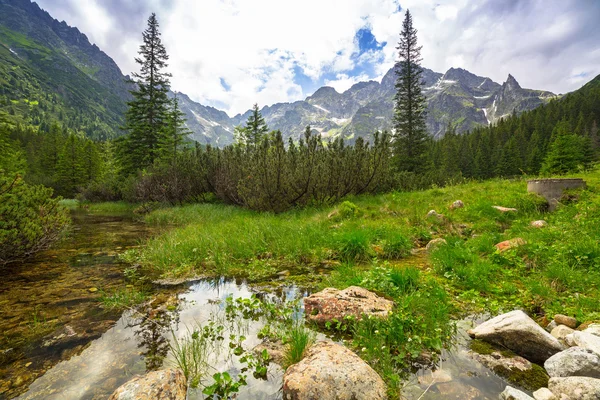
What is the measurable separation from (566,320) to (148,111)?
3580 centimetres

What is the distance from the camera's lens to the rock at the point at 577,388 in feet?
6.93

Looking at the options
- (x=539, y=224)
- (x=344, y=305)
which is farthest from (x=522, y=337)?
(x=539, y=224)

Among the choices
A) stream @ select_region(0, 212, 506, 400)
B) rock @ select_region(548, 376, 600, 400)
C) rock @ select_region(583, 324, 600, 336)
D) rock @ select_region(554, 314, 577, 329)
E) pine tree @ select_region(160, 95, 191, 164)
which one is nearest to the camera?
rock @ select_region(548, 376, 600, 400)

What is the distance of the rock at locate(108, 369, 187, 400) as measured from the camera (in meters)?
2.30

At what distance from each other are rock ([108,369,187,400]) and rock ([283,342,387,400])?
1.02 meters

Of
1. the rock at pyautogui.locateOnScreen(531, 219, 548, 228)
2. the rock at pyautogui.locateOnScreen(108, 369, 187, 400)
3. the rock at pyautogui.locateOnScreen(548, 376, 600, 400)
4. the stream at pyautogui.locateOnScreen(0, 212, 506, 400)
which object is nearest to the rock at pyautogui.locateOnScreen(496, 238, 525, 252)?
the rock at pyautogui.locateOnScreen(531, 219, 548, 228)

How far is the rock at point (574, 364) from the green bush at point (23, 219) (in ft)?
31.9

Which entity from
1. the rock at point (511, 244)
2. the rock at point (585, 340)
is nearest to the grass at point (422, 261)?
the rock at point (511, 244)

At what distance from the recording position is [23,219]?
6543mm

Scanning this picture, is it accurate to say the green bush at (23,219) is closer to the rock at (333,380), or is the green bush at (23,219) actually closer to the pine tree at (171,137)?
the rock at (333,380)

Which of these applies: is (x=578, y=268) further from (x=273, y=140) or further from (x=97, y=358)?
(x=273, y=140)

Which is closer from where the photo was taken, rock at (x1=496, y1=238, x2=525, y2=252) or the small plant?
the small plant

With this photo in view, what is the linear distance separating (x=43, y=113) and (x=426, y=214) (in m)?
234

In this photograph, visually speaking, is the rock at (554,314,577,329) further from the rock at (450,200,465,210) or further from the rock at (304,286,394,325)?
the rock at (450,200,465,210)
